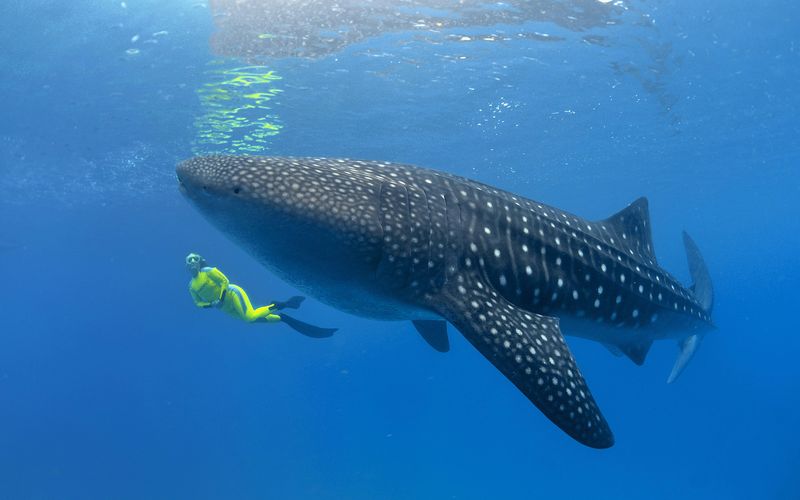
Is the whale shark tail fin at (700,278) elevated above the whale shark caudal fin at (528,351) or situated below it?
below

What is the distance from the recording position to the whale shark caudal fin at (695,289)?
9001mm

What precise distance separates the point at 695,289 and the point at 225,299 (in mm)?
8178

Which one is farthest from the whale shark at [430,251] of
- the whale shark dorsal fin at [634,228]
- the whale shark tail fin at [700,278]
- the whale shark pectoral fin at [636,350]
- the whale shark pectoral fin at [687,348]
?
the whale shark pectoral fin at [687,348]

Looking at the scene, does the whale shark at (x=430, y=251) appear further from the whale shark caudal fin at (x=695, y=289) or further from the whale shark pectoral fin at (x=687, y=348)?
the whale shark pectoral fin at (x=687, y=348)

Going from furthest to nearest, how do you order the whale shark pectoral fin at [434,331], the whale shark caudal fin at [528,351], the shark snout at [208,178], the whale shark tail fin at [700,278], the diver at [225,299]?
the diver at [225,299] → the whale shark tail fin at [700,278] → the whale shark pectoral fin at [434,331] → the shark snout at [208,178] → the whale shark caudal fin at [528,351]

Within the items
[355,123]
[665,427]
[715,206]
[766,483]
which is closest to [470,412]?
[665,427]

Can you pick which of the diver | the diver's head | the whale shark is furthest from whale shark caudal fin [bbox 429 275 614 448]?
the diver's head

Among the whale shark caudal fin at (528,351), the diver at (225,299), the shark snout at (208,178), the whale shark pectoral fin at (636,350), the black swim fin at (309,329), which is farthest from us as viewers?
the diver at (225,299)

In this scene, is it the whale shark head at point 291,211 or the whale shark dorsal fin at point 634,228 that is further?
the whale shark dorsal fin at point 634,228

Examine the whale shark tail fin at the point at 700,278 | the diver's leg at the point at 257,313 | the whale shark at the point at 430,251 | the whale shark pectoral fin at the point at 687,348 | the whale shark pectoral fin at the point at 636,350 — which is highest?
the whale shark at the point at 430,251

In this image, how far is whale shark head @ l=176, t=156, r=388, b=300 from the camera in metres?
3.94

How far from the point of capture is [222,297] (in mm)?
9758

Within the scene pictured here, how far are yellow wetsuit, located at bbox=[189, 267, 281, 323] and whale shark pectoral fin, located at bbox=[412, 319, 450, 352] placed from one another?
166 inches

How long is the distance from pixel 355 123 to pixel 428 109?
10.7 feet
